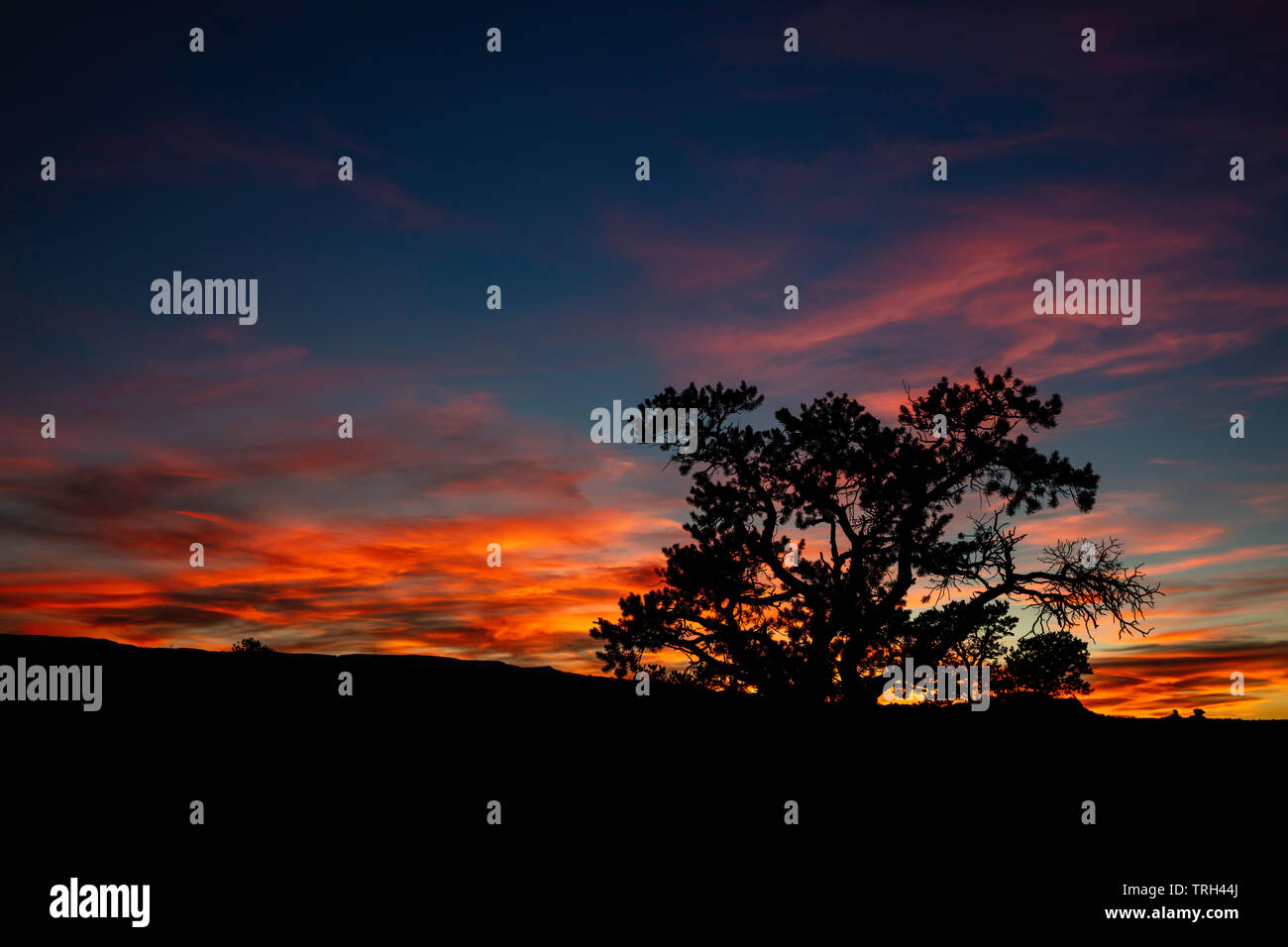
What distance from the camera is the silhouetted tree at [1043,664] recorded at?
29688 millimetres

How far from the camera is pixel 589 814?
15.7 meters

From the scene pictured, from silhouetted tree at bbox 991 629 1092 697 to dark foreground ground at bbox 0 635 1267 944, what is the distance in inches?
271

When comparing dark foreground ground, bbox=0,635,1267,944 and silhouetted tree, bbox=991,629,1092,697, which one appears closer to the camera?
dark foreground ground, bbox=0,635,1267,944

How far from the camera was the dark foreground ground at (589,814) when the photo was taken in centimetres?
1226

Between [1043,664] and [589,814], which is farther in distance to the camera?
[1043,664]

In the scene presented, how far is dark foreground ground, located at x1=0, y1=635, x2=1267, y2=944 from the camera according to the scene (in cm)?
1226

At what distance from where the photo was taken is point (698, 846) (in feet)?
48.1

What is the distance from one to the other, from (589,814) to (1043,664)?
19.7 metres

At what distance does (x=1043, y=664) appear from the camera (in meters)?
29.7

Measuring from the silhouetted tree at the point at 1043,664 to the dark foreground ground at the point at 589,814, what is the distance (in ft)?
22.6

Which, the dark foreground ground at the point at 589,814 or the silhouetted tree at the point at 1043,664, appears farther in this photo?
the silhouetted tree at the point at 1043,664
